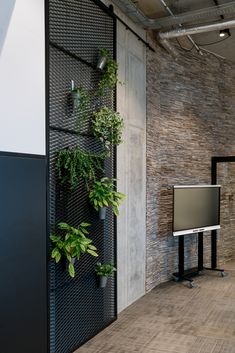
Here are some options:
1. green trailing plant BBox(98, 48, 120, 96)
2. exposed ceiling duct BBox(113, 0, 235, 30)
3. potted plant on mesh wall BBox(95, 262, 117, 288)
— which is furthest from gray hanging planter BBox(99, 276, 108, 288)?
exposed ceiling duct BBox(113, 0, 235, 30)

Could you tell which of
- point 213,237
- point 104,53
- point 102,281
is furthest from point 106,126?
point 213,237

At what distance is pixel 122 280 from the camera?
449 cm

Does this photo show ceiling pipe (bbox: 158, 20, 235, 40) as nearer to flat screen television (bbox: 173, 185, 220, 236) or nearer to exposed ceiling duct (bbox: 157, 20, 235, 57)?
exposed ceiling duct (bbox: 157, 20, 235, 57)

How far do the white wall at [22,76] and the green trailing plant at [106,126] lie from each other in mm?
850

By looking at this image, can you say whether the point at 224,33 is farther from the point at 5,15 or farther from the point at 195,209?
the point at 5,15

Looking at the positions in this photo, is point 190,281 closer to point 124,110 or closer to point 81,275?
point 81,275

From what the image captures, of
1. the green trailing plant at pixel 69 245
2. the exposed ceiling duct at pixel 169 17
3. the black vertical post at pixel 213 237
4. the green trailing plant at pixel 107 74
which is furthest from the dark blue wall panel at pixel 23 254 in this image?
the black vertical post at pixel 213 237

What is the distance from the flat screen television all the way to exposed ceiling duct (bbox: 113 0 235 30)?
2.27 meters

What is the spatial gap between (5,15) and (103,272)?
2554 millimetres

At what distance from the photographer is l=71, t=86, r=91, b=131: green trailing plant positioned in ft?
11.2

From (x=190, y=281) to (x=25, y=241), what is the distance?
3.31m

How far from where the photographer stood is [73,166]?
129 inches

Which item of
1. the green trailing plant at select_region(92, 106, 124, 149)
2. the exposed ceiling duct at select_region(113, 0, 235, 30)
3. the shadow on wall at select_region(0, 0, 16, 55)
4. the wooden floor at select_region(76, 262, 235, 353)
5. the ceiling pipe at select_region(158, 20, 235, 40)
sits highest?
the exposed ceiling duct at select_region(113, 0, 235, 30)

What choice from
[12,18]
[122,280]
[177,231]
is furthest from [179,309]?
[12,18]
